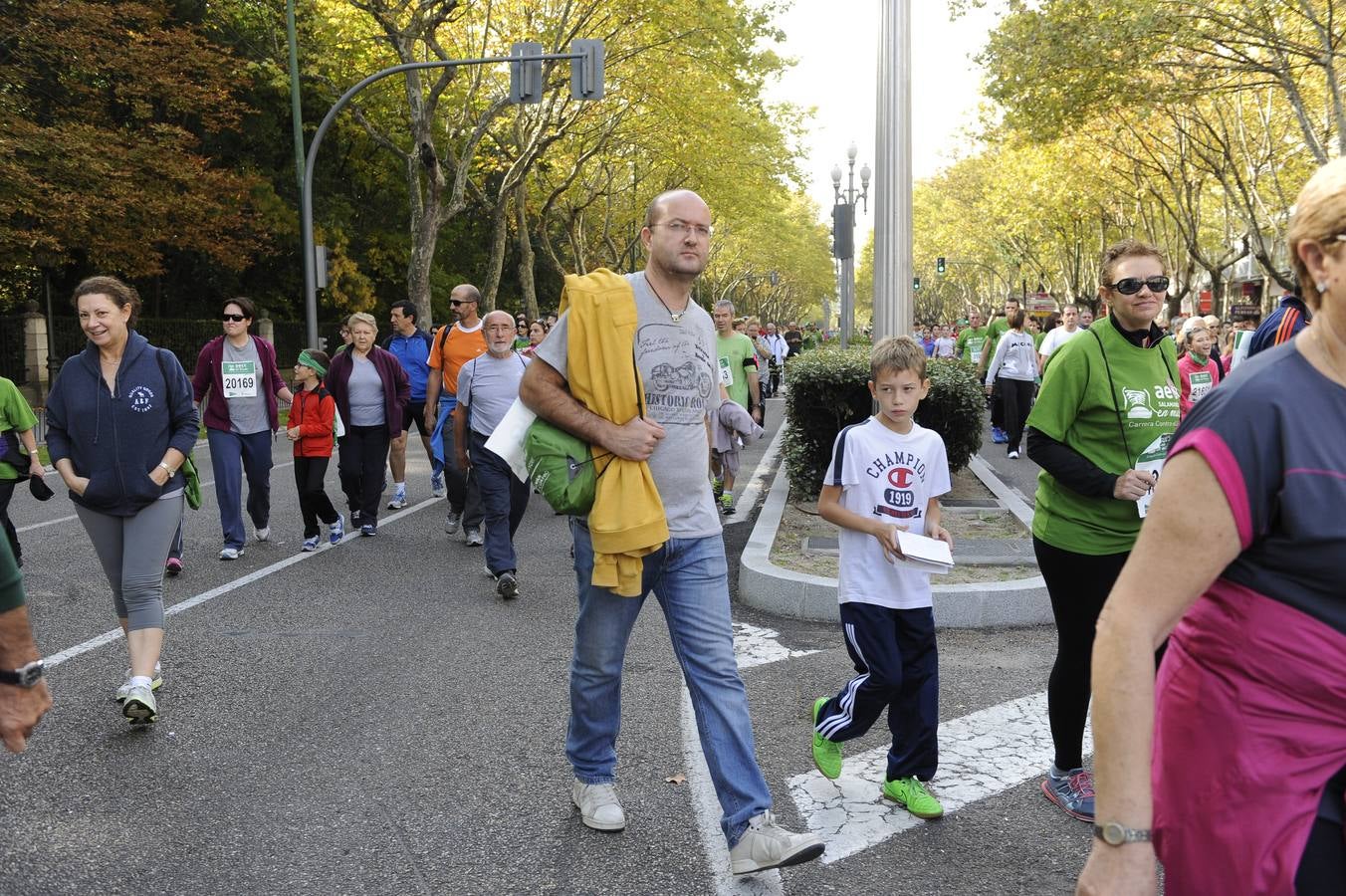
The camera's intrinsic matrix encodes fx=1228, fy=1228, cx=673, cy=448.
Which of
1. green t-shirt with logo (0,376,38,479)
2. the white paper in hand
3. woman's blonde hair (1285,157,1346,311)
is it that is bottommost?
green t-shirt with logo (0,376,38,479)

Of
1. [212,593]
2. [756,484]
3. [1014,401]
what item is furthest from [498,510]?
[1014,401]

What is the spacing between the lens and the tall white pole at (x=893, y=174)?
974 centimetres

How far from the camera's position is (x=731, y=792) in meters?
3.46

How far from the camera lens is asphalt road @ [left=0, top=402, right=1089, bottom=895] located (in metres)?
3.55

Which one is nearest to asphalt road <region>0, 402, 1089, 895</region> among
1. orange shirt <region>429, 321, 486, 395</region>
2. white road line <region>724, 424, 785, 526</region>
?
orange shirt <region>429, 321, 486, 395</region>

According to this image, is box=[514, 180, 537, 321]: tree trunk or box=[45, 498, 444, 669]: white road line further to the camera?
box=[514, 180, 537, 321]: tree trunk

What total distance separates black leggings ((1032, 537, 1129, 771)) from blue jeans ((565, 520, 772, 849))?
1.04 metres

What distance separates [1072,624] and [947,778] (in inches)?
31.3

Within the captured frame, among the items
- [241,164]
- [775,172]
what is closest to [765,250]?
[775,172]

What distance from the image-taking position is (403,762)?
4.48m

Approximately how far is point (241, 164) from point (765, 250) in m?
44.4

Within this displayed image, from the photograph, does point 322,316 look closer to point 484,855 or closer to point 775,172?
point 775,172

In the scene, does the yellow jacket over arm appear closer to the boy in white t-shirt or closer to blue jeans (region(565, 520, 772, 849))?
blue jeans (region(565, 520, 772, 849))

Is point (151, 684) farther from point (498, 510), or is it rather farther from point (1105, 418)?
point (1105, 418)
